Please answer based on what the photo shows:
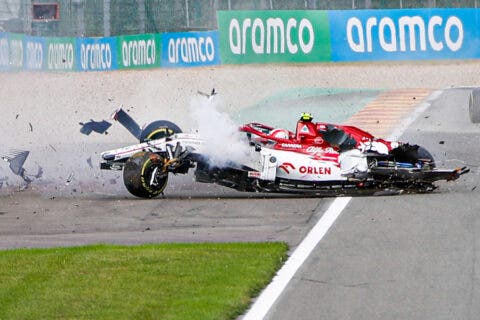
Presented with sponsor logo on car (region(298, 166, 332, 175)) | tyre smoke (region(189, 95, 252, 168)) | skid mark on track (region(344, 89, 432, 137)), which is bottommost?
skid mark on track (region(344, 89, 432, 137))

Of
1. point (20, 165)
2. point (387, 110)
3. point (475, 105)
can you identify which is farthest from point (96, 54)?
point (20, 165)

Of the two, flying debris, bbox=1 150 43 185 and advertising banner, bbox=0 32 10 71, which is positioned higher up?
advertising banner, bbox=0 32 10 71

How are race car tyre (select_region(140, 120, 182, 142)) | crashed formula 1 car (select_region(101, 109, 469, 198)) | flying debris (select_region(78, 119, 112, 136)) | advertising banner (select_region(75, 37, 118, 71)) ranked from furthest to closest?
advertising banner (select_region(75, 37, 118, 71)), flying debris (select_region(78, 119, 112, 136)), race car tyre (select_region(140, 120, 182, 142)), crashed formula 1 car (select_region(101, 109, 469, 198))

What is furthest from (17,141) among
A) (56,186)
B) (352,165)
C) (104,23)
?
(104,23)

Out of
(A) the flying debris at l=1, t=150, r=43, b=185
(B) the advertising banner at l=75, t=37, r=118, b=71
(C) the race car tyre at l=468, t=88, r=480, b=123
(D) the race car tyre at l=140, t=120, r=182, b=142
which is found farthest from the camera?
(B) the advertising banner at l=75, t=37, r=118, b=71

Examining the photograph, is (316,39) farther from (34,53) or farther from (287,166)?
(287,166)

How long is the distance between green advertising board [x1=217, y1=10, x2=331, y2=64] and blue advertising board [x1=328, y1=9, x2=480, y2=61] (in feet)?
2.61

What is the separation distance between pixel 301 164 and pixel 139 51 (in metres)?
25.2

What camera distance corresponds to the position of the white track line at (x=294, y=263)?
36.2 feet

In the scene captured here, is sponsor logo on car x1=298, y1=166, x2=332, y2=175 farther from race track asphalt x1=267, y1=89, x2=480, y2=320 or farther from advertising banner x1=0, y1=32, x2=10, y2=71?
advertising banner x1=0, y1=32, x2=10, y2=71

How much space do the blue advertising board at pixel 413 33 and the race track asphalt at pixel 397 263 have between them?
63.6ft

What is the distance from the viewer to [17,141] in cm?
2905

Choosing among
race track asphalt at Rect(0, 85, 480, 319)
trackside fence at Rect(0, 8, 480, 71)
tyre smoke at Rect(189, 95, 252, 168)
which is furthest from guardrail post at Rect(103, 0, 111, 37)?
tyre smoke at Rect(189, 95, 252, 168)

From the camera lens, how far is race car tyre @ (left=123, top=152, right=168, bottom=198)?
19.0 meters
